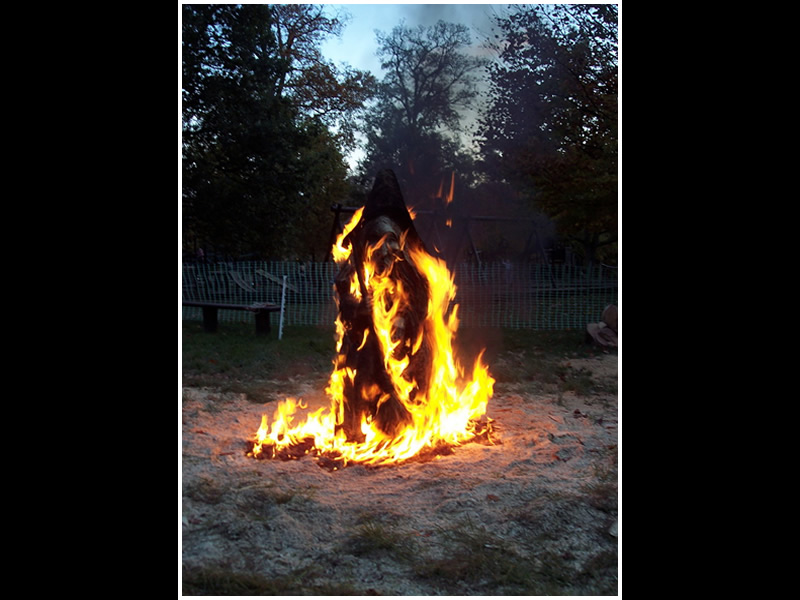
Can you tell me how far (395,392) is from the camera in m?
4.59

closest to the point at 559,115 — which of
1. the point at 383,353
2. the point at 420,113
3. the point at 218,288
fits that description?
the point at 420,113

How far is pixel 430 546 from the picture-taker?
313 cm

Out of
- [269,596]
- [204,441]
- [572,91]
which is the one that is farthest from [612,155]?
[269,596]

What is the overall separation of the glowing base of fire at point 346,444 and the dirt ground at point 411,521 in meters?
0.12

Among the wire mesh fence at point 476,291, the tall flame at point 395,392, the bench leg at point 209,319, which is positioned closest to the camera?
the tall flame at point 395,392

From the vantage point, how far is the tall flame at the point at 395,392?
453 cm

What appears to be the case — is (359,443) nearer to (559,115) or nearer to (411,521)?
(411,521)

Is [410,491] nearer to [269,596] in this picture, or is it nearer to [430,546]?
[430,546]

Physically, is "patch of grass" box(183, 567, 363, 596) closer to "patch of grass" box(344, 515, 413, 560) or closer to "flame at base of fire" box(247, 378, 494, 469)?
"patch of grass" box(344, 515, 413, 560)

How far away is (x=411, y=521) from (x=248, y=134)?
5.92 metres

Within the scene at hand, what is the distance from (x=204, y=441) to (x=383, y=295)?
2.11 meters

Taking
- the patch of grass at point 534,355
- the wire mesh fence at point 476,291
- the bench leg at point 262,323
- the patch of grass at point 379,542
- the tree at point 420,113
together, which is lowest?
the patch of grass at point 379,542

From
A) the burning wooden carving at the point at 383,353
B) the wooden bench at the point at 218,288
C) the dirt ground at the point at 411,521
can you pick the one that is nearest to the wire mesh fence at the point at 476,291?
the wooden bench at the point at 218,288

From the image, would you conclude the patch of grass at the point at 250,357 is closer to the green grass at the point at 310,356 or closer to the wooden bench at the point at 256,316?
the green grass at the point at 310,356
